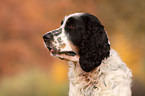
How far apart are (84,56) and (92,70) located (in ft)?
0.81

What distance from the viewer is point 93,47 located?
13.4 feet

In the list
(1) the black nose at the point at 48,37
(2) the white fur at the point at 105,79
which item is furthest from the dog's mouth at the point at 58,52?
(2) the white fur at the point at 105,79

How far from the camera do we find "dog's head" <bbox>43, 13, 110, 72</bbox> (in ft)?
13.3

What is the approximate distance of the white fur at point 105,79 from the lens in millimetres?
4176

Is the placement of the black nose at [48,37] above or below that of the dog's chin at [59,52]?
above

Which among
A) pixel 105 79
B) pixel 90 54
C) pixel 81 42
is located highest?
pixel 81 42

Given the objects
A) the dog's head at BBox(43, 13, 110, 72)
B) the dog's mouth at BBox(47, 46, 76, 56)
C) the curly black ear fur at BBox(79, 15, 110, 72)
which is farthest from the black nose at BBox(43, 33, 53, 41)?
the curly black ear fur at BBox(79, 15, 110, 72)

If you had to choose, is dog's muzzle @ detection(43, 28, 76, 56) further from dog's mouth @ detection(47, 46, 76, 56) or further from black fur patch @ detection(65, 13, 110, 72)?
black fur patch @ detection(65, 13, 110, 72)

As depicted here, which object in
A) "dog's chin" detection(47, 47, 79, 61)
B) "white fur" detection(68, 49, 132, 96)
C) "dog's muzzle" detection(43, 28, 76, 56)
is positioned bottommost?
"white fur" detection(68, 49, 132, 96)

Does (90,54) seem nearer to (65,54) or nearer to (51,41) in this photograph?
(65,54)

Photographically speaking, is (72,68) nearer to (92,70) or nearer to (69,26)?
(92,70)

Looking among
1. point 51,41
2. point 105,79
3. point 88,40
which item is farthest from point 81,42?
point 105,79

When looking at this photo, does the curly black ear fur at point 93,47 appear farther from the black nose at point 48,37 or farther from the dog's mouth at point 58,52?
the black nose at point 48,37

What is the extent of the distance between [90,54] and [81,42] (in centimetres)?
18
